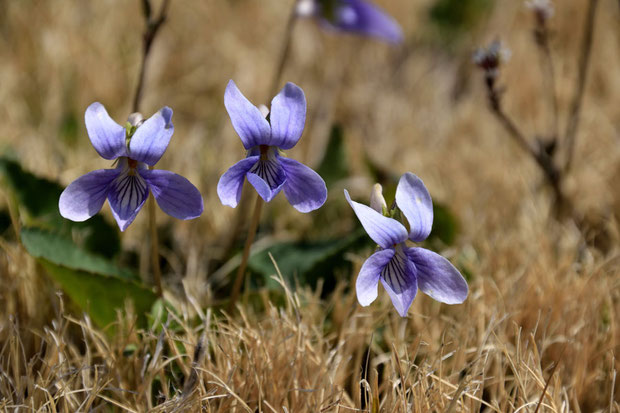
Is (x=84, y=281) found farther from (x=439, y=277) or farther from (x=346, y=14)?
(x=346, y=14)

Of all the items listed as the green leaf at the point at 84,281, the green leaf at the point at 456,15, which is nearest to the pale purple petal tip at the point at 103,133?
the green leaf at the point at 84,281

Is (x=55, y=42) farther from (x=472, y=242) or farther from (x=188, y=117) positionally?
(x=472, y=242)

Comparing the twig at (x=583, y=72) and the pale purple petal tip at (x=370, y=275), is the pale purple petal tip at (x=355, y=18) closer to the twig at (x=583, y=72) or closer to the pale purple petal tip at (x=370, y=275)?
the twig at (x=583, y=72)

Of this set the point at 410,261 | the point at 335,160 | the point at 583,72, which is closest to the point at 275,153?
the point at 410,261

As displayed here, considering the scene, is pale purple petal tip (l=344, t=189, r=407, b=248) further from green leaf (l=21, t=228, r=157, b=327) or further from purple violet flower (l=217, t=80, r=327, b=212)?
green leaf (l=21, t=228, r=157, b=327)

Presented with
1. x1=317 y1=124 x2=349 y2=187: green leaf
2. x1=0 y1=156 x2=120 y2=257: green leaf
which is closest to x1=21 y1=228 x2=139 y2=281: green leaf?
x1=0 y1=156 x2=120 y2=257: green leaf

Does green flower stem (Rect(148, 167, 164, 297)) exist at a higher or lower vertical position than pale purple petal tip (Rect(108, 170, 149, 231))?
lower
